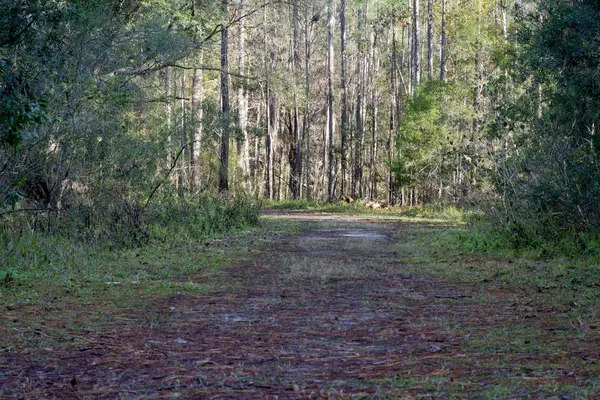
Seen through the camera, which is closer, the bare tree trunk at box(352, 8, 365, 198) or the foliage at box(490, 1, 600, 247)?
the foliage at box(490, 1, 600, 247)

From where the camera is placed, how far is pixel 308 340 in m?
5.90

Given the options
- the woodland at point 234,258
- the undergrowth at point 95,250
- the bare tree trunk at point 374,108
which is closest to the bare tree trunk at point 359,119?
the bare tree trunk at point 374,108

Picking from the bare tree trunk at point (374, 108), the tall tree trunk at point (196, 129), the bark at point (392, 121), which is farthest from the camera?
the bare tree trunk at point (374, 108)

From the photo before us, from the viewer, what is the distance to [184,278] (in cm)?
1037

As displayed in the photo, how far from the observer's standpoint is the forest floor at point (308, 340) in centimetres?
444

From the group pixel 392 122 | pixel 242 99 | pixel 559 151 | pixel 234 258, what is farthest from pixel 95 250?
pixel 392 122

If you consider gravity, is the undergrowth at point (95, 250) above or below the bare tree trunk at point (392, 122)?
below

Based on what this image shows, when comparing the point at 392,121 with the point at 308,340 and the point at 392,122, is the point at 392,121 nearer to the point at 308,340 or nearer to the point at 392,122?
the point at 392,122

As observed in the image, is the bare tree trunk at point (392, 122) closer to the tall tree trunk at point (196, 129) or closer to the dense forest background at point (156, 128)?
the dense forest background at point (156, 128)

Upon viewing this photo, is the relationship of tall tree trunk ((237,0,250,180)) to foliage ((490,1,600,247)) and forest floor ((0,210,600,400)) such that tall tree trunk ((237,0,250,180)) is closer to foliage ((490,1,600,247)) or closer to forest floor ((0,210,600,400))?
foliage ((490,1,600,247))

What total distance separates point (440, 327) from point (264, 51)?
48.2 m

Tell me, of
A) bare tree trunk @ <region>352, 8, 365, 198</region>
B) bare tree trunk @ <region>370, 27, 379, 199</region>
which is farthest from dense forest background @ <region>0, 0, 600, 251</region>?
bare tree trunk @ <region>370, 27, 379, 199</region>

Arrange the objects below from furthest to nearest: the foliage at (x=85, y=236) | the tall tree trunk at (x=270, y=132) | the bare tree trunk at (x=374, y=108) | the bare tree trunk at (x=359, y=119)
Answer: the bare tree trunk at (x=374, y=108)
the bare tree trunk at (x=359, y=119)
the tall tree trunk at (x=270, y=132)
the foliage at (x=85, y=236)

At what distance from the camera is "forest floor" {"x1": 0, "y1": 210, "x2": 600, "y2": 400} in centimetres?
444
